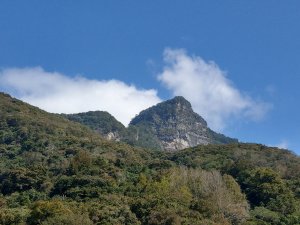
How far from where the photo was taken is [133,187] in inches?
2260

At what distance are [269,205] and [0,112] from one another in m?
64.1

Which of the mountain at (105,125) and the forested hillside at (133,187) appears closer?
the forested hillside at (133,187)

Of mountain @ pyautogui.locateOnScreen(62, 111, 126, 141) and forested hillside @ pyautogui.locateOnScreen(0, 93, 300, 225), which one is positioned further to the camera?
mountain @ pyautogui.locateOnScreen(62, 111, 126, 141)

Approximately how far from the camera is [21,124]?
315 feet

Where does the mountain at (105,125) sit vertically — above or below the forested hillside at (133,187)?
above

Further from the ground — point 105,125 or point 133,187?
point 105,125

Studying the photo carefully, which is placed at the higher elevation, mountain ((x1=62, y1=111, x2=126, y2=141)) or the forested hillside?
mountain ((x1=62, y1=111, x2=126, y2=141))

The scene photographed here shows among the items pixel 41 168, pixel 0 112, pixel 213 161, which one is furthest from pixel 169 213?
pixel 0 112

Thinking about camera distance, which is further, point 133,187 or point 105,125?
point 105,125

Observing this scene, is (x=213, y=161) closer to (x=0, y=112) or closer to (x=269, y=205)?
(x=269, y=205)

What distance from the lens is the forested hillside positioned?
1831 inches

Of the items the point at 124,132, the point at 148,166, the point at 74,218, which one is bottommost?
the point at 74,218

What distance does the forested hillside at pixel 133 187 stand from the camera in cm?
4650

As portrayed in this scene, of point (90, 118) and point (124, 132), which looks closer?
point (124, 132)
